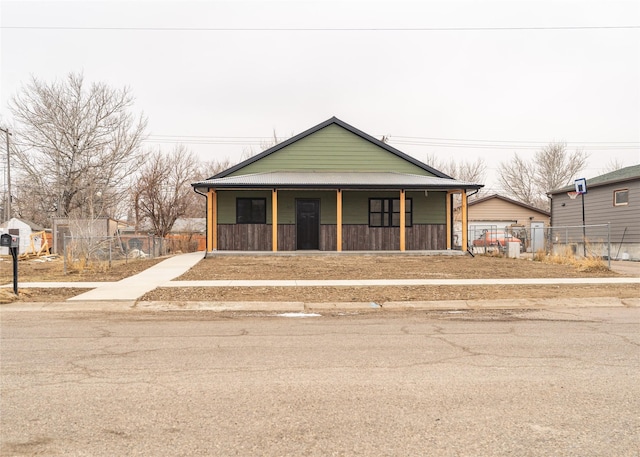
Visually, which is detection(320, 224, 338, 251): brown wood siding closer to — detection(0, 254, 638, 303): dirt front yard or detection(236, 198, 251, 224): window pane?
A: detection(0, 254, 638, 303): dirt front yard

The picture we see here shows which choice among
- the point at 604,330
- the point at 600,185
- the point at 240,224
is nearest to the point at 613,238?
the point at 600,185

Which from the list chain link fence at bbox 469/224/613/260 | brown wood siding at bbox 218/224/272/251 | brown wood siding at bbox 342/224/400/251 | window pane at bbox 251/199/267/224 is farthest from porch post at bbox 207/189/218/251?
chain link fence at bbox 469/224/613/260

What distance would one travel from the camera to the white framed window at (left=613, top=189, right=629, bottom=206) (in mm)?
26000

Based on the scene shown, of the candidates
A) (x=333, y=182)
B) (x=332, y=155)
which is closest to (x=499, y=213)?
(x=332, y=155)

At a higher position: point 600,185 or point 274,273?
point 600,185

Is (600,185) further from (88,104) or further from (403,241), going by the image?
(88,104)

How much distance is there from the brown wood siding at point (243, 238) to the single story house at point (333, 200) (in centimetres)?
5

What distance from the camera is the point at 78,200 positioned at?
112ft

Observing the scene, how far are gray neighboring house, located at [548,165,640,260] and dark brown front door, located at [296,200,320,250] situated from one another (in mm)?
11115

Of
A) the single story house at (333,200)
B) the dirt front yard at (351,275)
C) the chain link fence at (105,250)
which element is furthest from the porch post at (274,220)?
the chain link fence at (105,250)

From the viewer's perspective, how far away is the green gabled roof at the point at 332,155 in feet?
80.7

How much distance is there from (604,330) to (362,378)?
187 inches

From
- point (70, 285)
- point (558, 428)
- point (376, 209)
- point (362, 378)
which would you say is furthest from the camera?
point (376, 209)

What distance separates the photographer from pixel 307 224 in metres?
23.9
